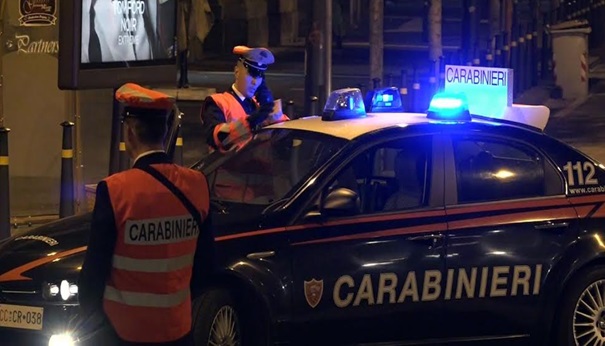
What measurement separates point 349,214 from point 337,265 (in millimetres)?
291

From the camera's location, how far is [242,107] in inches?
332

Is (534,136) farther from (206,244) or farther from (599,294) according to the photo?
(206,244)

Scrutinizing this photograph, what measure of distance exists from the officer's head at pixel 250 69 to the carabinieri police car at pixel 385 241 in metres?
0.85

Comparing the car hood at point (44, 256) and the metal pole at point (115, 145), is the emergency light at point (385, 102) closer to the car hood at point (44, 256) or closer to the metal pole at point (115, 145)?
the car hood at point (44, 256)

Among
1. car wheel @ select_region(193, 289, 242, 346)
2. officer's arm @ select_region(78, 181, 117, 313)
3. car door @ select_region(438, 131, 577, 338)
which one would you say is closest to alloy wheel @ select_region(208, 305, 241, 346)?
car wheel @ select_region(193, 289, 242, 346)

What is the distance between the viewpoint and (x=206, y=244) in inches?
190

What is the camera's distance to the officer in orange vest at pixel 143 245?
14.8ft

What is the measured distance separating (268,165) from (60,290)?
58.8 inches

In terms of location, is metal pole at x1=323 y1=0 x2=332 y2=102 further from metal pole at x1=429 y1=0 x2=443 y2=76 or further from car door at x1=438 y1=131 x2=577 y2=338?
car door at x1=438 y1=131 x2=577 y2=338

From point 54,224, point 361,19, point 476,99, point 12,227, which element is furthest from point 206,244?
point 361,19

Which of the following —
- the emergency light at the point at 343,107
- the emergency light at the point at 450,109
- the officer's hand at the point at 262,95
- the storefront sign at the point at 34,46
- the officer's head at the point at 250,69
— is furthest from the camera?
the storefront sign at the point at 34,46

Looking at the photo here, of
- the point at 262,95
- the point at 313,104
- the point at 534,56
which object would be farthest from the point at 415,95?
the point at 534,56

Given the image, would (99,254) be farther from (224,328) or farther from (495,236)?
(495,236)

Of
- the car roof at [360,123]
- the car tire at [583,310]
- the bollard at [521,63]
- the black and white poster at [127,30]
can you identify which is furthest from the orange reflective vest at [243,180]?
the bollard at [521,63]
